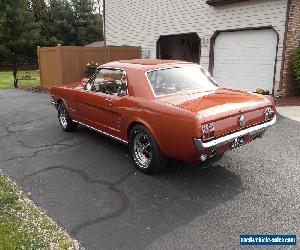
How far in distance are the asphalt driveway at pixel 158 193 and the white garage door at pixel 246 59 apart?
20.1 ft

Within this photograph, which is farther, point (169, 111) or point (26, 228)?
point (169, 111)

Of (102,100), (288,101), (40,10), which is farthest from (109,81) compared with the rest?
(40,10)

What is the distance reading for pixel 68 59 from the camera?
50.6ft

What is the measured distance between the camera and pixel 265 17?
12.1 meters

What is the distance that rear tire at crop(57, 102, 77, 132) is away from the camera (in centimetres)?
750

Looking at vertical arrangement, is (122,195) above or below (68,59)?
below

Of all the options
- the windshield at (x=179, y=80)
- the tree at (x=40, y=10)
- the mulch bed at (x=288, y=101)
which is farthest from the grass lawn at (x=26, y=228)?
the tree at (x=40, y=10)

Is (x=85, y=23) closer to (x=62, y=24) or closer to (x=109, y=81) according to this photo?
(x=62, y=24)

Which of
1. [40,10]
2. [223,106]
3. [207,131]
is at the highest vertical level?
[40,10]

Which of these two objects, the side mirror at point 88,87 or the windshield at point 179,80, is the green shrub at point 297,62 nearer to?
the windshield at point 179,80

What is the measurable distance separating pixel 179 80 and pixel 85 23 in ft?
135

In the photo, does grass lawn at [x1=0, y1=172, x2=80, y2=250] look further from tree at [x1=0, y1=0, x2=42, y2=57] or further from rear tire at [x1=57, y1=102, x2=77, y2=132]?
tree at [x1=0, y1=0, x2=42, y2=57]

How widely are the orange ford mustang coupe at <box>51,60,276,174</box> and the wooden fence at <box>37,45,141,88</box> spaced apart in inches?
368

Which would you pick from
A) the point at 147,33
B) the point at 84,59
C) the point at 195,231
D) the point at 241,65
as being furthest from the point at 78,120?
the point at 147,33
